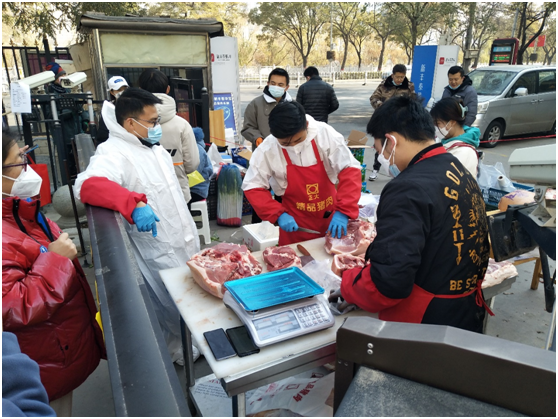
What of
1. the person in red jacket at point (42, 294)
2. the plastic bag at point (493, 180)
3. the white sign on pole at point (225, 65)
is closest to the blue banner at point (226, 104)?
the white sign on pole at point (225, 65)

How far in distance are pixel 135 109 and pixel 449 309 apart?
2.13 m

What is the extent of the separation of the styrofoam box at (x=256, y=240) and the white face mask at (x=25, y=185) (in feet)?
7.68

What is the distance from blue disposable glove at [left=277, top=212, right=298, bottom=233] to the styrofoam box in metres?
1.09

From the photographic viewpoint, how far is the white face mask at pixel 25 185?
70.6 inches

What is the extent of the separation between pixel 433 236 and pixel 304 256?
105 cm

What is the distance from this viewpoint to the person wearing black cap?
2.88m

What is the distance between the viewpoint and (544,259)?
163cm

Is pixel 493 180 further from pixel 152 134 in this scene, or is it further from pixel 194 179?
pixel 152 134

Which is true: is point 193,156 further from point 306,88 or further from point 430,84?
point 430,84

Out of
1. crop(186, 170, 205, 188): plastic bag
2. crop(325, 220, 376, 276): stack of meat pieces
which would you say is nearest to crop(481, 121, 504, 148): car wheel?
crop(186, 170, 205, 188): plastic bag

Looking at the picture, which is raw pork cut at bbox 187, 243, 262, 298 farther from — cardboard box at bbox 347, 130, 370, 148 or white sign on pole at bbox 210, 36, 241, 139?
white sign on pole at bbox 210, 36, 241, 139

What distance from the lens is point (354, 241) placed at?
2670 millimetres

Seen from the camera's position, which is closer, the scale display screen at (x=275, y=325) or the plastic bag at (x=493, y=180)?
the scale display screen at (x=275, y=325)

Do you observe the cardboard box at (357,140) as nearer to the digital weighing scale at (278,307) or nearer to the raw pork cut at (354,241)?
the raw pork cut at (354,241)
